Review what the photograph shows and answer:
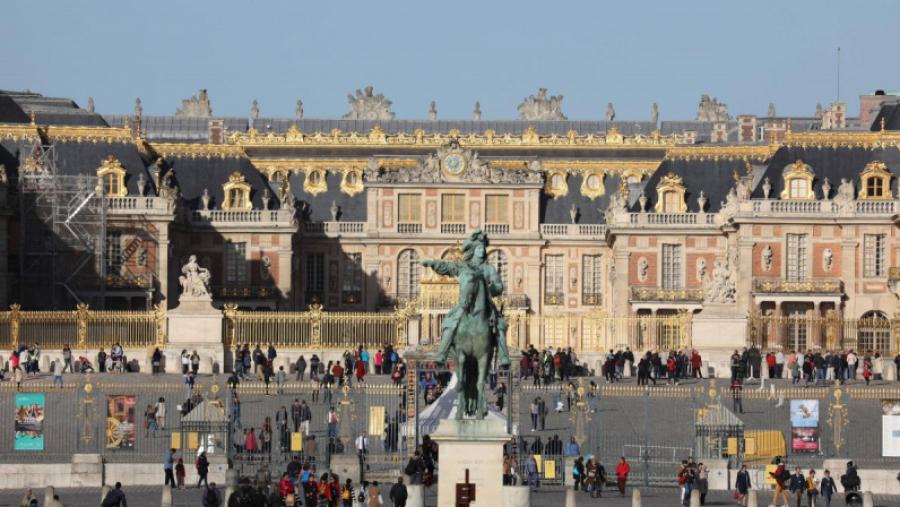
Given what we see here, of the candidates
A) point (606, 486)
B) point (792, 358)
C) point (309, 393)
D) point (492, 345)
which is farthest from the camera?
point (792, 358)

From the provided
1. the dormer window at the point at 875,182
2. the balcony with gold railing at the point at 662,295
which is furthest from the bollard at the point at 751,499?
the balcony with gold railing at the point at 662,295

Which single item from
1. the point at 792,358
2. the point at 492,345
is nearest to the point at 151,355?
the point at 792,358

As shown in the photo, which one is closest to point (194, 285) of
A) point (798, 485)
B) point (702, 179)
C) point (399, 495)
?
point (702, 179)

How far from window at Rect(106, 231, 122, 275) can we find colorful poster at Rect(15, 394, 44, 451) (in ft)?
115

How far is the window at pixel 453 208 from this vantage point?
325 feet

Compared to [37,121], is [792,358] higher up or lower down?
lower down

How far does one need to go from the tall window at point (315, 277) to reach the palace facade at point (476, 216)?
0.22 feet

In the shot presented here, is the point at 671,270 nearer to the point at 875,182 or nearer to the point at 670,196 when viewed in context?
the point at 670,196

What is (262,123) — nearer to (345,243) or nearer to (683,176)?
(345,243)

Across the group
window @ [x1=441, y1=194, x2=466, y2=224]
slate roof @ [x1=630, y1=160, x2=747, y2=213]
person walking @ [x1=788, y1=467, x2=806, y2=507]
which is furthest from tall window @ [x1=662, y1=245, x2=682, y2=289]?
person walking @ [x1=788, y1=467, x2=806, y2=507]

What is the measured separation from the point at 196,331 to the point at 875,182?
25586 millimetres

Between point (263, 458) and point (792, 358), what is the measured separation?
2144 cm

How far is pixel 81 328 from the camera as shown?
75312mm

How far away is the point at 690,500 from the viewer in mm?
49250
